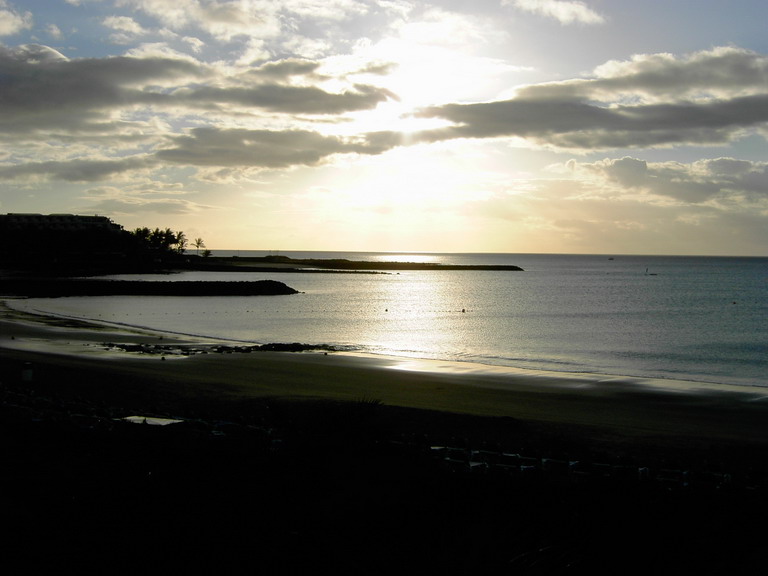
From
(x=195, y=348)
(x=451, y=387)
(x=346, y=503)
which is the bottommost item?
(x=195, y=348)

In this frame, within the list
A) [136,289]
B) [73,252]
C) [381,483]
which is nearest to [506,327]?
[381,483]

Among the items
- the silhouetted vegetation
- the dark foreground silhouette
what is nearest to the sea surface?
the dark foreground silhouette

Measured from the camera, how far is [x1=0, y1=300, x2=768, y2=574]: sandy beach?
289 inches

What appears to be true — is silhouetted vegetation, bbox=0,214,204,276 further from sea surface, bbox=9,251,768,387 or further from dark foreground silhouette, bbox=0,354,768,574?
dark foreground silhouette, bbox=0,354,768,574

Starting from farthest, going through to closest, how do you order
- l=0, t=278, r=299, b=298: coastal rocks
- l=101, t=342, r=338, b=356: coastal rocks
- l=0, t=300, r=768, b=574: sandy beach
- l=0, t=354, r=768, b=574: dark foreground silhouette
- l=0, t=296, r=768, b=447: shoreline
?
l=0, t=278, r=299, b=298: coastal rocks < l=101, t=342, r=338, b=356: coastal rocks < l=0, t=296, r=768, b=447: shoreline < l=0, t=300, r=768, b=574: sandy beach < l=0, t=354, r=768, b=574: dark foreground silhouette

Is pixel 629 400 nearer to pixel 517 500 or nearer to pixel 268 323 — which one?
pixel 517 500

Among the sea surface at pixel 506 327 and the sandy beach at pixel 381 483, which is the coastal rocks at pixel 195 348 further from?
the sandy beach at pixel 381 483

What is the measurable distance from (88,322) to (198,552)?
4137 cm

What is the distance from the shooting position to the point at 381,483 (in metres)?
8.91

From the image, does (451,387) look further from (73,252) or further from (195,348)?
Answer: (73,252)

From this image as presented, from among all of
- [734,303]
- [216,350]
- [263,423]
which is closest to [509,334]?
[216,350]

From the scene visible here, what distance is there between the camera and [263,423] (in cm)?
1387

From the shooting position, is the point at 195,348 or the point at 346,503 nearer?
the point at 346,503

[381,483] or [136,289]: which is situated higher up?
[381,483]
